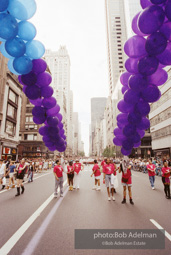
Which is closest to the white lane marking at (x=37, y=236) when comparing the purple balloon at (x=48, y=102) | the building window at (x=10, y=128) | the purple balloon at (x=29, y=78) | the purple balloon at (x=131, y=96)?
the purple balloon at (x=48, y=102)

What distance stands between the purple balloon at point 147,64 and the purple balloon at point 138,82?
41 cm

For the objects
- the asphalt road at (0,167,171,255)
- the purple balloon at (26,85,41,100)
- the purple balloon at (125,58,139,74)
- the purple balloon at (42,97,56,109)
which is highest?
the purple balloon at (125,58,139,74)

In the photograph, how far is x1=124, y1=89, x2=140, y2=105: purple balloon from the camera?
17.7 ft

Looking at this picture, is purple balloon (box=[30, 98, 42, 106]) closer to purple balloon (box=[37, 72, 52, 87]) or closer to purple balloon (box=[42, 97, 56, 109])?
purple balloon (box=[42, 97, 56, 109])

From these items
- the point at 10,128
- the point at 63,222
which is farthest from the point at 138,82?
the point at 10,128

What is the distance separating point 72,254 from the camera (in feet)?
9.71

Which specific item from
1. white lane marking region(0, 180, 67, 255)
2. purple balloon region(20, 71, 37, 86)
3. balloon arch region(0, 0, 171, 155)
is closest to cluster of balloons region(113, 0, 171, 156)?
balloon arch region(0, 0, 171, 155)

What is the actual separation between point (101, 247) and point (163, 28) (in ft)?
17.6

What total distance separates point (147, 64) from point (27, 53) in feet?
11.6

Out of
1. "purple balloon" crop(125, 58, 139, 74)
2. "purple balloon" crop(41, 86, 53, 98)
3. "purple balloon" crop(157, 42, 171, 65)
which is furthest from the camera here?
"purple balloon" crop(41, 86, 53, 98)

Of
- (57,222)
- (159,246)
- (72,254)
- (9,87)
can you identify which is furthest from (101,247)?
(9,87)

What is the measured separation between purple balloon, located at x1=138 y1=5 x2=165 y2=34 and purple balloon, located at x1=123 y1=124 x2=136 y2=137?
326cm

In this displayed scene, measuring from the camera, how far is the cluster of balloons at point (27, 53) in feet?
13.3

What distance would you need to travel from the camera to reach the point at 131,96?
17.8 feet
